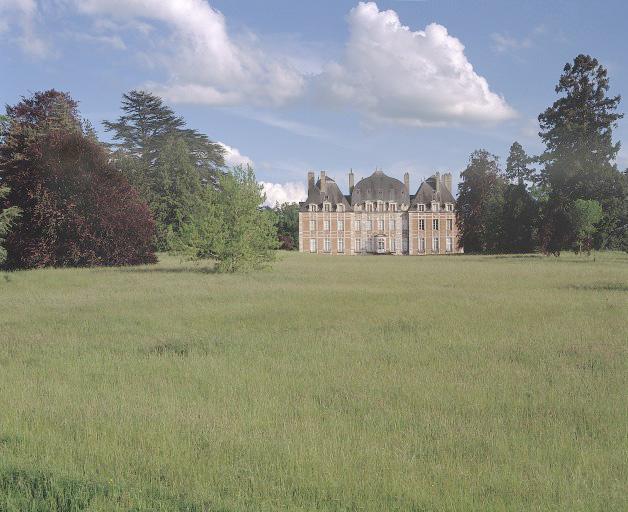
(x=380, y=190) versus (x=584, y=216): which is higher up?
(x=380, y=190)

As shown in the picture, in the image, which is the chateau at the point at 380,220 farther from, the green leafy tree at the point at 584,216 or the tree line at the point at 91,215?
the tree line at the point at 91,215

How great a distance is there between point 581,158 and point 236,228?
34498 mm

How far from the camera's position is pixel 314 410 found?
7301 mm

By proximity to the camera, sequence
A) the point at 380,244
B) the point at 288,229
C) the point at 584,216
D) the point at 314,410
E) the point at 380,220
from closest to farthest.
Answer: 1. the point at 314,410
2. the point at 584,216
3. the point at 380,220
4. the point at 380,244
5. the point at 288,229

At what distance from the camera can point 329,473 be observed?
5.41 meters

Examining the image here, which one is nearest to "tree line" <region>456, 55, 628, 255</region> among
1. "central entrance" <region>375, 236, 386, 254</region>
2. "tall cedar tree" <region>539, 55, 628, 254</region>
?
"tall cedar tree" <region>539, 55, 628, 254</region>

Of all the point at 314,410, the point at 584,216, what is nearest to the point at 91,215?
the point at 314,410

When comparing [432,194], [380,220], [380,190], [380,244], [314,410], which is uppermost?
[380,190]

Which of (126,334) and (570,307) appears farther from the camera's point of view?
(570,307)

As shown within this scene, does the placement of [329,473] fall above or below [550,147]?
below

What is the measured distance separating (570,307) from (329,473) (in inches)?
525

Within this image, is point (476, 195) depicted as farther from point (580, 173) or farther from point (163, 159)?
point (163, 159)

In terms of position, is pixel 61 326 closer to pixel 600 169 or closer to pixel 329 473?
pixel 329 473

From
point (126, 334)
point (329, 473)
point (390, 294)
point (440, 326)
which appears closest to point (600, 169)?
point (390, 294)
